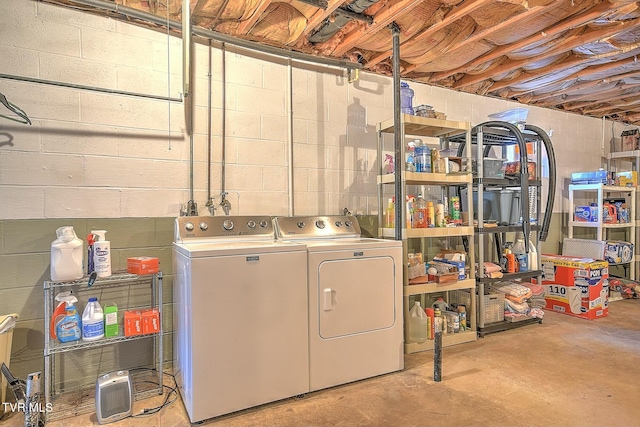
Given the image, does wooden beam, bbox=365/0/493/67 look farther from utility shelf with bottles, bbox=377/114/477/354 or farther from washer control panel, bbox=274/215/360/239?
washer control panel, bbox=274/215/360/239

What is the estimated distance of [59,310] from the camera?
1.95 m

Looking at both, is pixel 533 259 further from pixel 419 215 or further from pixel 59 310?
pixel 59 310

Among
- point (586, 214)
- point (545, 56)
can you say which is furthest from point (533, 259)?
point (545, 56)

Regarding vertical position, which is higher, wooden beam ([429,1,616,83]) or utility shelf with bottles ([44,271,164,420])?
wooden beam ([429,1,616,83])

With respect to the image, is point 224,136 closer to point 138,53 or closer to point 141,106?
point 141,106

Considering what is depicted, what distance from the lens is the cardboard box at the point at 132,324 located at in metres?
2.06

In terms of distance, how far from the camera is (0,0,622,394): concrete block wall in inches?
84.8

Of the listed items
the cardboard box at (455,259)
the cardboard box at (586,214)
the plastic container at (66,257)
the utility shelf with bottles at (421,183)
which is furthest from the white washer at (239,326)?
the cardboard box at (586,214)

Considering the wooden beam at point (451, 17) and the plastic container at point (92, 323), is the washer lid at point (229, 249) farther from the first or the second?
the wooden beam at point (451, 17)

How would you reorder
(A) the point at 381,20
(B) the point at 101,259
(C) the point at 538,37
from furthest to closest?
(C) the point at 538,37
(A) the point at 381,20
(B) the point at 101,259

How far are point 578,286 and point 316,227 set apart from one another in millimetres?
2856
